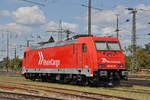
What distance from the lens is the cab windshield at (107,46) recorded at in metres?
18.5

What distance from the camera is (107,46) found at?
61.9 ft

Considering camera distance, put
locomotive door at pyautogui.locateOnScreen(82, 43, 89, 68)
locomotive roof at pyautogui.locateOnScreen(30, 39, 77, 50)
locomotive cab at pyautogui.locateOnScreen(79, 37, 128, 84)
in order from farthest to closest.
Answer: locomotive roof at pyautogui.locateOnScreen(30, 39, 77, 50)
locomotive door at pyautogui.locateOnScreen(82, 43, 89, 68)
locomotive cab at pyautogui.locateOnScreen(79, 37, 128, 84)

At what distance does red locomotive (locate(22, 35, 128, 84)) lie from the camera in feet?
58.7

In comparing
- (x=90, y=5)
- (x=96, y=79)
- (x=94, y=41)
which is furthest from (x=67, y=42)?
(x=90, y=5)

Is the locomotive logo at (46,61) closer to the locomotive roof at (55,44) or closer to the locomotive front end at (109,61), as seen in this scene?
the locomotive roof at (55,44)

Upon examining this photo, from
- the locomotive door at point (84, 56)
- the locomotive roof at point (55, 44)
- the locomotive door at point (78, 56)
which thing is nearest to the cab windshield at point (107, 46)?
the locomotive door at point (84, 56)

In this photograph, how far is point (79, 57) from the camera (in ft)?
62.9

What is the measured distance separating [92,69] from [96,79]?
0.74 meters

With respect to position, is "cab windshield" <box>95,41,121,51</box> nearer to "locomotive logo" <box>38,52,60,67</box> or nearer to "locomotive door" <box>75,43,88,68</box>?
"locomotive door" <box>75,43,88,68</box>

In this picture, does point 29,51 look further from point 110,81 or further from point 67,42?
point 110,81

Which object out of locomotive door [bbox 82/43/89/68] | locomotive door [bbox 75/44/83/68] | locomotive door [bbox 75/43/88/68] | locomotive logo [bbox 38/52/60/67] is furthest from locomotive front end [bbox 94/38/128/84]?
locomotive logo [bbox 38/52/60/67]

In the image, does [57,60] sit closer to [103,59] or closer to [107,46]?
[107,46]

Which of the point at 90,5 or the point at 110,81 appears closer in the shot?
the point at 110,81

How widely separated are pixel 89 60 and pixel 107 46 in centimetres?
181
